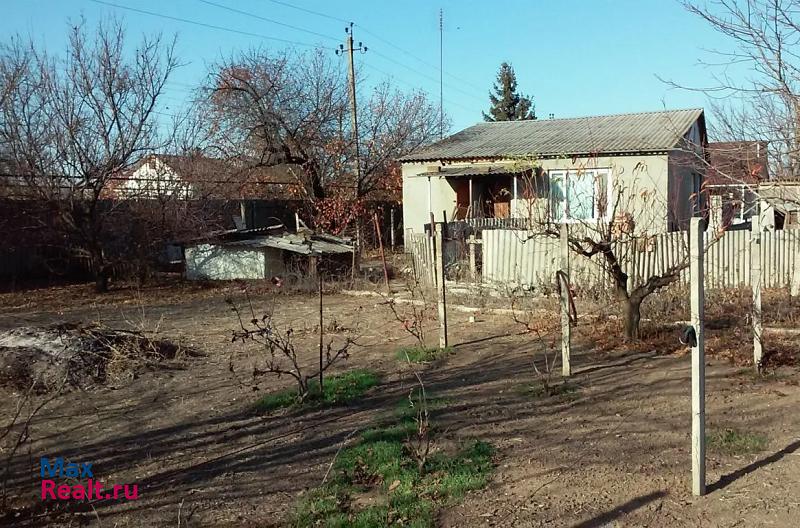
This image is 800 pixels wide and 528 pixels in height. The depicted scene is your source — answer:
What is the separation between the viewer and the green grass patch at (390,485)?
3.71 meters

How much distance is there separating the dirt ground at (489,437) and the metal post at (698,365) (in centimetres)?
17

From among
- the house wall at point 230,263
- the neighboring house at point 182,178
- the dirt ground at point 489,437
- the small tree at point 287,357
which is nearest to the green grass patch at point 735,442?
the dirt ground at point 489,437

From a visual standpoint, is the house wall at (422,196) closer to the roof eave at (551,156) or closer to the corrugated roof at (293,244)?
the roof eave at (551,156)

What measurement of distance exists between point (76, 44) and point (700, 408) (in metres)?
15.4

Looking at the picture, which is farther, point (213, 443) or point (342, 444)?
point (213, 443)

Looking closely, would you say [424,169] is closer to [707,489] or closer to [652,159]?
[652,159]

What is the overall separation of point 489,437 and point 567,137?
1775 centimetres

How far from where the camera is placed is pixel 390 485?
4129 mm

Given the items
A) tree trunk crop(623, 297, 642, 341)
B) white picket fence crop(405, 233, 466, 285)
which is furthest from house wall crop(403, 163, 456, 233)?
tree trunk crop(623, 297, 642, 341)

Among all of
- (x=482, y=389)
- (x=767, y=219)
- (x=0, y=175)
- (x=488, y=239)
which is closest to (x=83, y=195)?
(x=0, y=175)

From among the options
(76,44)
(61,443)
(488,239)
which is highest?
(76,44)

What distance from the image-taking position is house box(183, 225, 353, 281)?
15797 mm

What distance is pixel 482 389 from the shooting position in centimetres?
619

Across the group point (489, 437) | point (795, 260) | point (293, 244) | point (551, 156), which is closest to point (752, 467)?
point (489, 437)
